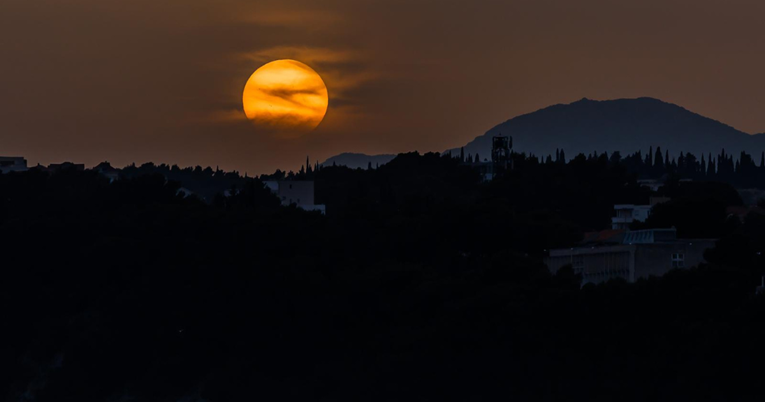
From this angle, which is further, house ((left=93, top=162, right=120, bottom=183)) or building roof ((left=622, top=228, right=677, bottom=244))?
house ((left=93, top=162, right=120, bottom=183))

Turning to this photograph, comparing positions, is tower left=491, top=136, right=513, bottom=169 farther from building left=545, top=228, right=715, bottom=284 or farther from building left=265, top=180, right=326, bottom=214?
building left=545, top=228, right=715, bottom=284

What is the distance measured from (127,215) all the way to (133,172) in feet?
325

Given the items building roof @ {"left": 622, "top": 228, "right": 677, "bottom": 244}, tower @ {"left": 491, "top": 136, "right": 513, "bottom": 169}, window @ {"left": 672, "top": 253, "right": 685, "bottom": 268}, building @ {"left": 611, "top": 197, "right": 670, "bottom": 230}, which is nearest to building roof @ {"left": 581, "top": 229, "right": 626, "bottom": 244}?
building roof @ {"left": 622, "top": 228, "right": 677, "bottom": 244}

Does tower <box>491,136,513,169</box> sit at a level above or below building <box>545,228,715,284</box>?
above

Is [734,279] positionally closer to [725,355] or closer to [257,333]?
[725,355]

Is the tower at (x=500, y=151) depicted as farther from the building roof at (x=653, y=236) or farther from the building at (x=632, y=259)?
the building at (x=632, y=259)

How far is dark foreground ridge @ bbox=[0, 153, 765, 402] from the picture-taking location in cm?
5016

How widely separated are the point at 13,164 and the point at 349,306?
7612 centimetres

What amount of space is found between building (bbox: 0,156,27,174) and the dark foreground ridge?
130 feet

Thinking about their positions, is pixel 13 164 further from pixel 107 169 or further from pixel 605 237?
pixel 605 237

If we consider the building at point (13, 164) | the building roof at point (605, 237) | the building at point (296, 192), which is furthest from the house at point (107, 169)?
the building roof at point (605, 237)

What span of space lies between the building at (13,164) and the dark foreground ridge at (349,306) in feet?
130

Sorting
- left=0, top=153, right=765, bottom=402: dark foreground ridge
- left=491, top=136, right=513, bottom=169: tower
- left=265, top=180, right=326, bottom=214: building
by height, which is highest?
left=491, top=136, right=513, bottom=169: tower

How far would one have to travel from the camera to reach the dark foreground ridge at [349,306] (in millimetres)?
50156
